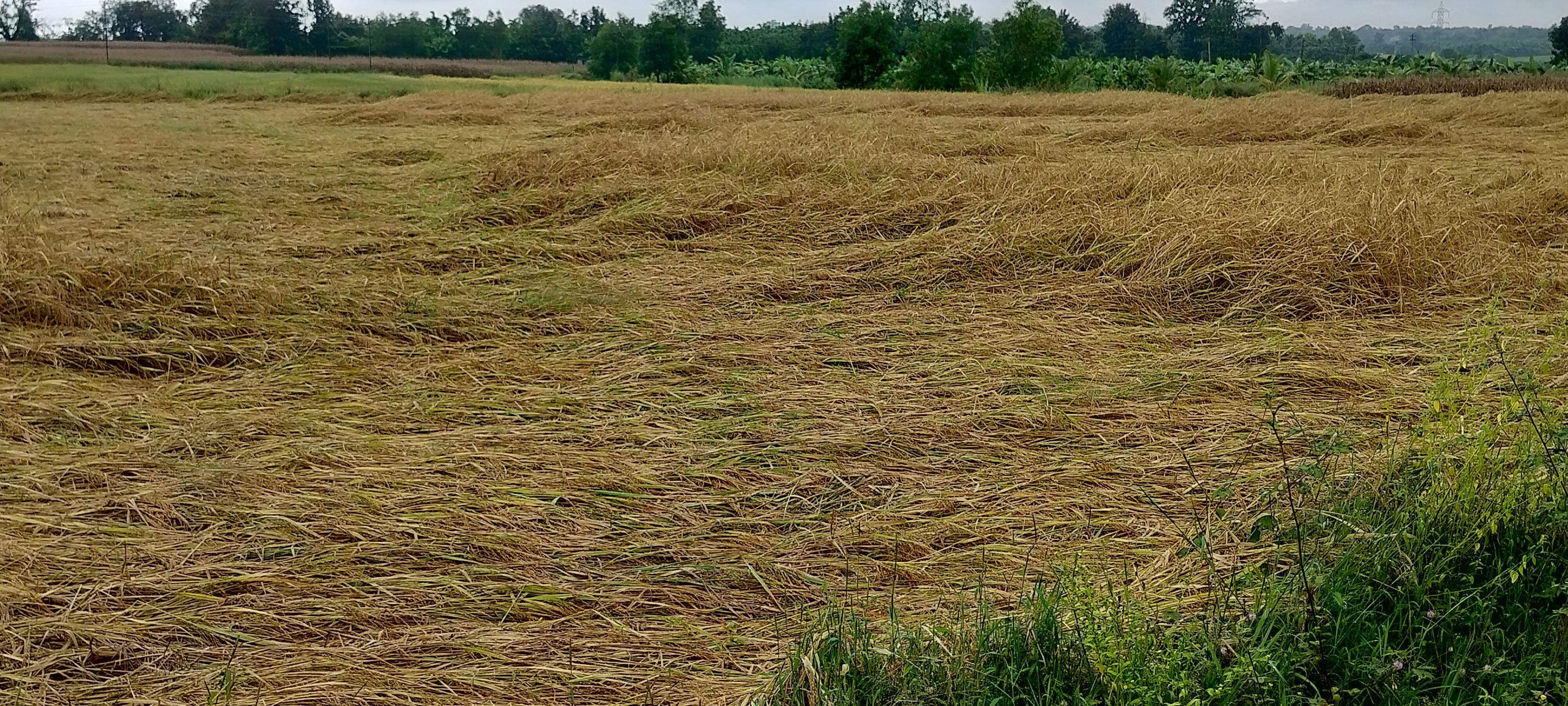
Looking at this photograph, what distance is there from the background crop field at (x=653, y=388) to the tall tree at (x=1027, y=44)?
19195mm

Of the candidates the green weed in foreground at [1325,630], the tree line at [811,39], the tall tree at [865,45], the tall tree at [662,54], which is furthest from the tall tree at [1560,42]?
the green weed in foreground at [1325,630]

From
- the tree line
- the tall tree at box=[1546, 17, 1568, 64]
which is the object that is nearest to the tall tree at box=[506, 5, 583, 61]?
the tree line

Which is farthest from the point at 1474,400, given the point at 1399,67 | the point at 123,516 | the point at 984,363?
the point at 1399,67

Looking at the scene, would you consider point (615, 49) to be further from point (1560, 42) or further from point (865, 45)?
point (1560, 42)

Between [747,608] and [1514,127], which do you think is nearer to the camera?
[747,608]

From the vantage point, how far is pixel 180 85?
1855 cm

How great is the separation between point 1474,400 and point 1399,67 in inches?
1218

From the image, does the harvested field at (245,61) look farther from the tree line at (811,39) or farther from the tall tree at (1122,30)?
the tall tree at (1122,30)

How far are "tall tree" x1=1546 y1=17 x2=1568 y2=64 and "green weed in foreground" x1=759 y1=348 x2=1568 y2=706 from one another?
33.7m

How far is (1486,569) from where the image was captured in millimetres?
1921

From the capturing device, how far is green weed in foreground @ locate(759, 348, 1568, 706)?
1.60 m

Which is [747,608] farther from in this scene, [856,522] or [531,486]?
[531,486]

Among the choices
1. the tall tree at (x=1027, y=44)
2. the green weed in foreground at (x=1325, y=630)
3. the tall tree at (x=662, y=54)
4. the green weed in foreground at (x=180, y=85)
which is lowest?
the green weed in foreground at (x=1325, y=630)

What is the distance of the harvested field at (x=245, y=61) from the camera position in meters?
18.0
